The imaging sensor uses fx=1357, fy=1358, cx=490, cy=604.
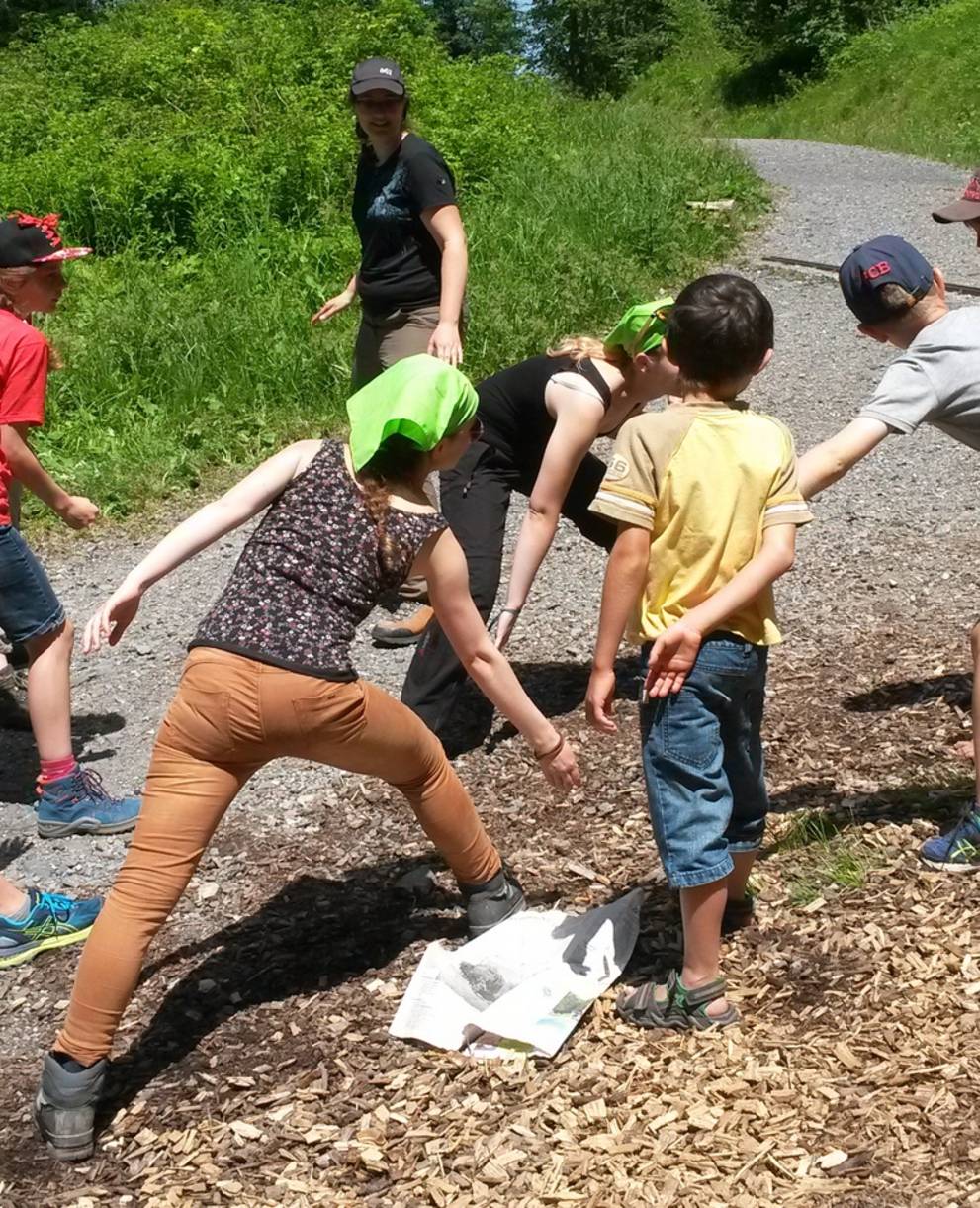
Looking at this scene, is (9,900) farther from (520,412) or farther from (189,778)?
(520,412)

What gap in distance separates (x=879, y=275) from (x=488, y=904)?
6.23 feet

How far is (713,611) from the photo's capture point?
277 cm

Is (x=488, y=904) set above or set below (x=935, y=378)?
below

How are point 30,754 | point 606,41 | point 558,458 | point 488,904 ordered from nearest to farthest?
point 488,904 → point 558,458 → point 30,754 → point 606,41

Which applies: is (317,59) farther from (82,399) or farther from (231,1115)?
(231,1115)

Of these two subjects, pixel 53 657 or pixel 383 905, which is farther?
pixel 53 657

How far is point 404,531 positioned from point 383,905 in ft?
4.42

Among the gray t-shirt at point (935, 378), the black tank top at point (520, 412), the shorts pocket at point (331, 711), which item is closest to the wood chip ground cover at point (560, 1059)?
the shorts pocket at point (331, 711)

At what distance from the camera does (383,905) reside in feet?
12.6

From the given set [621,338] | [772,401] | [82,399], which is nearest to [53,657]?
[621,338]

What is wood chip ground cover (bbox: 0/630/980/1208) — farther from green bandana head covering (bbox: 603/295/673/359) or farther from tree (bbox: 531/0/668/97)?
tree (bbox: 531/0/668/97)

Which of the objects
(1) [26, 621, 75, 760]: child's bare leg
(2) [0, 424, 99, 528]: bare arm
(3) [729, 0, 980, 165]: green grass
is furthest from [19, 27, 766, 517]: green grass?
(3) [729, 0, 980, 165]: green grass

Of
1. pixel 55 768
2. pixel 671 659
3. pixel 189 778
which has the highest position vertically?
pixel 671 659

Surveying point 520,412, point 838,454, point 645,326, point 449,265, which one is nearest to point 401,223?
point 449,265
